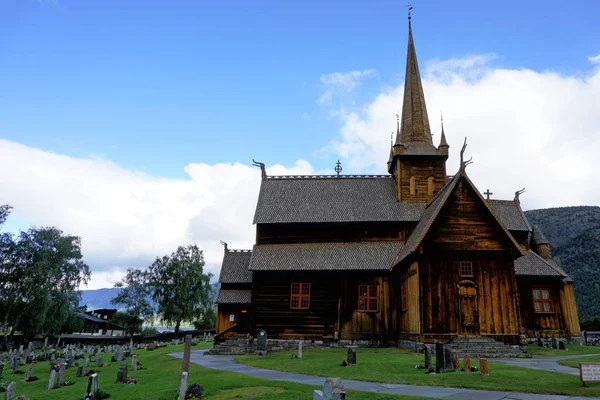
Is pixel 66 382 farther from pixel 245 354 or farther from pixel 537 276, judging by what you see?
pixel 537 276

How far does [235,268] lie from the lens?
37.1 metres

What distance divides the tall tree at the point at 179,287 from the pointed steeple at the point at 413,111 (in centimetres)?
3580

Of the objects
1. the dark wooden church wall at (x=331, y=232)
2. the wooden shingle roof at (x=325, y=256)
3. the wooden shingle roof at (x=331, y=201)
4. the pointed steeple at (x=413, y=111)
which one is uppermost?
the pointed steeple at (x=413, y=111)

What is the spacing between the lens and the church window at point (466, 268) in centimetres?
2459

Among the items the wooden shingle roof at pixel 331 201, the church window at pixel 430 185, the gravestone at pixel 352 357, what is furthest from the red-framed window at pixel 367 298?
the gravestone at pixel 352 357

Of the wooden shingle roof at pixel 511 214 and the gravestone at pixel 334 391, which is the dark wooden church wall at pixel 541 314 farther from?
the gravestone at pixel 334 391

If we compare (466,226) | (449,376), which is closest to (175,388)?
(449,376)

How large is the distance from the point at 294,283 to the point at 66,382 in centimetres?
1533

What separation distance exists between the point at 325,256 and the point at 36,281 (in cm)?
3225

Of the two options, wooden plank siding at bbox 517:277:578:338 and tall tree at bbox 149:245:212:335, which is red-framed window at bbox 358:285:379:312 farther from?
tall tree at bbox 149:245:212:335

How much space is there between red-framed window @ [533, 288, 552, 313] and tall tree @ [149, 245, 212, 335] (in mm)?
42180

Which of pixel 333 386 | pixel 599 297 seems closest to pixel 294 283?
pixel 333 386

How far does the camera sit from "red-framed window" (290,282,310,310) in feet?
98.7

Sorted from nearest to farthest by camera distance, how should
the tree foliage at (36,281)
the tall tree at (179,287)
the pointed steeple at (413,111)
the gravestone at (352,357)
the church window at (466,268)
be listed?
the gravestone at (352,357) < the church window at (466,268) < the pointed steeple at (413,111) < the tree foliage at (36,281) < the tall tree at (179,287)
